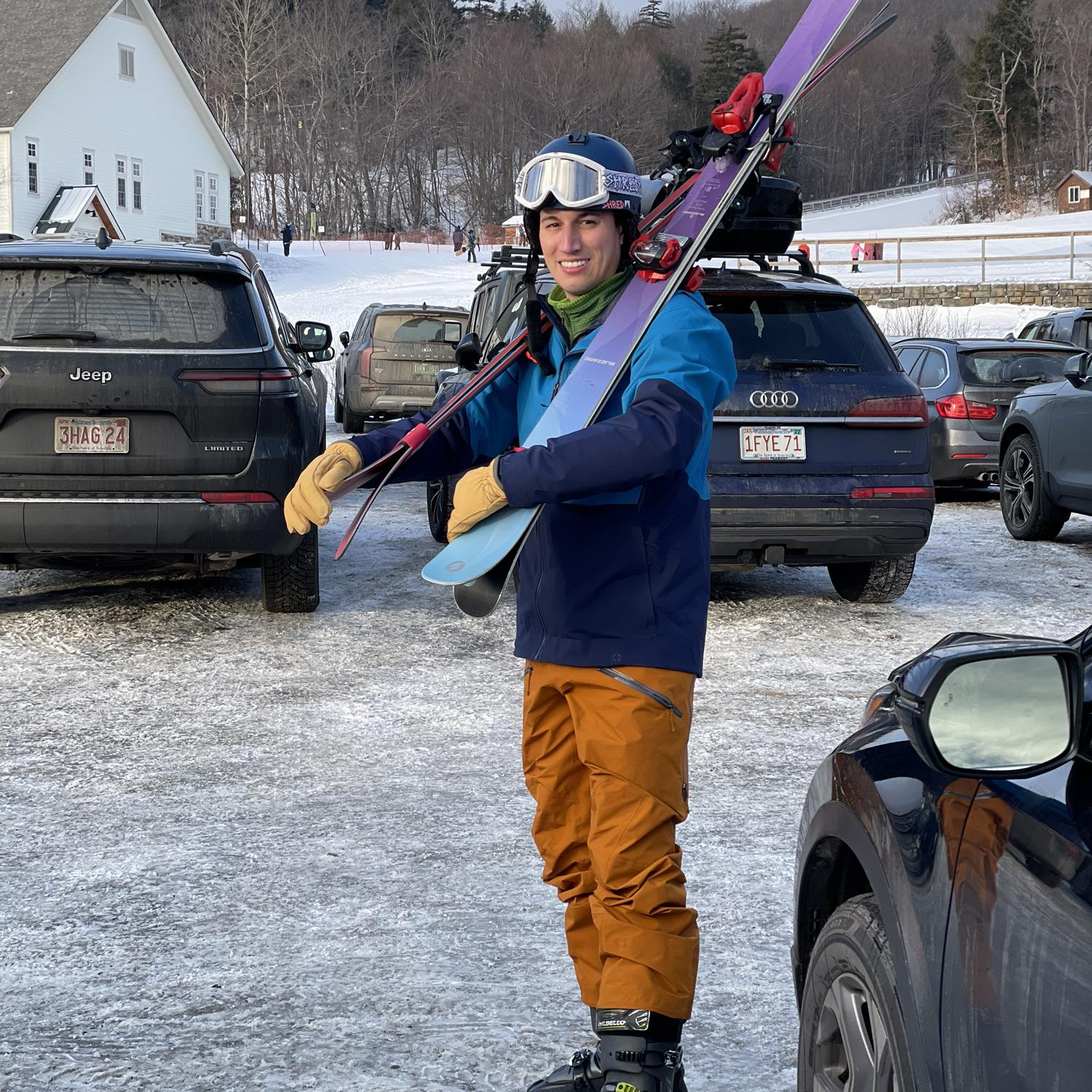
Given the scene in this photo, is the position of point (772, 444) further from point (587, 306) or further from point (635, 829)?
point (635, 829)

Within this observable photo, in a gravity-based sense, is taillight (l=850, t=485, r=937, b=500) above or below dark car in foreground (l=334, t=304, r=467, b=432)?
below

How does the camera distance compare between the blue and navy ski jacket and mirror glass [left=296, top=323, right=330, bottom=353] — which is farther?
mirror glass [left=296, top=323, right=330, bottom=353]

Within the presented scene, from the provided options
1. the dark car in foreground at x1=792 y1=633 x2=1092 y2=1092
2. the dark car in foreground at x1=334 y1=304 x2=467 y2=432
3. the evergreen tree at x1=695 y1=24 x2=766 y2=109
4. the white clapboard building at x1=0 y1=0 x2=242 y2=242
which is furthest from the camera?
the evergreen tree at x1=695 y1=24 x2=766 y2=109

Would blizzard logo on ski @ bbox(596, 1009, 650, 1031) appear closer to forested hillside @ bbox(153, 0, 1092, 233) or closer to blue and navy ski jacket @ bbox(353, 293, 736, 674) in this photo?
blue and navy ski jacket @ bbox(353, 293, 736, 674)

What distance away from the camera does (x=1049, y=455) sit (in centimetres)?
1033

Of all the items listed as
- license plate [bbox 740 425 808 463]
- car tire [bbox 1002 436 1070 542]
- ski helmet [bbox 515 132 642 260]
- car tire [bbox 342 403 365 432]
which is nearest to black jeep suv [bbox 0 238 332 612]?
license plate [bbox 740 425 808 463]

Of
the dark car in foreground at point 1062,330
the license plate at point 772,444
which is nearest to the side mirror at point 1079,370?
the license plate at point 772,444

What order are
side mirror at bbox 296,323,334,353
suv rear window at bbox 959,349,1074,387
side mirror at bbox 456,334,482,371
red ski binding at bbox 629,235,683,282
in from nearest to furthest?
1. red ski binding at bbox 629,235,683,282
2. side mirror at bbox 456,334,482,371
3. side mirror at bbox 296,323,334,353
4. suv rear window at bbox 959,349,1074,387

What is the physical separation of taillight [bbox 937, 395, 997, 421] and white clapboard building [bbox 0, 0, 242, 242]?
35330 mm

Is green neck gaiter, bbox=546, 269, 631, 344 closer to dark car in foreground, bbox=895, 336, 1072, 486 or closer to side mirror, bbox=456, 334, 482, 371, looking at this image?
side mirror, bbox=456, 334, 482, 371

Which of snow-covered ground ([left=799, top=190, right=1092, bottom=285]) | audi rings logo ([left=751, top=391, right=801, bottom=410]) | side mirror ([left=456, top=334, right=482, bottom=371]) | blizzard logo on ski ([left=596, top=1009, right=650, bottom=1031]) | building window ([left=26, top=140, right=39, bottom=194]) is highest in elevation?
building window ([left=26, top=140, right=39, bottom=194])

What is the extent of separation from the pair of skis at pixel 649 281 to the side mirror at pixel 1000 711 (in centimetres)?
104

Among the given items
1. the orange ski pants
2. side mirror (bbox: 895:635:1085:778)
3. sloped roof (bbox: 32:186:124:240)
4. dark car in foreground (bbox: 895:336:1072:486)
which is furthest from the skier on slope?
sloped roof (bbox: 32:186:124:240)

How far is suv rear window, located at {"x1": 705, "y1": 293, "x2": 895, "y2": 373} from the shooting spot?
293 inches
